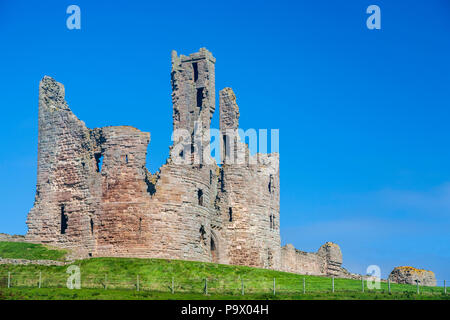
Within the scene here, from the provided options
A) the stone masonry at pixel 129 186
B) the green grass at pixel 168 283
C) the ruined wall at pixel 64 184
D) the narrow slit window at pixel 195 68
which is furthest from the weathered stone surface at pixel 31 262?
the narrow slit window at pixel 195 68

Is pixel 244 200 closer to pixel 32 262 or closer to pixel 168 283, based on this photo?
pixel 32 262

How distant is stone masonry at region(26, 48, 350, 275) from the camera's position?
47.3m

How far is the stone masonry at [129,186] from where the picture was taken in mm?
47281

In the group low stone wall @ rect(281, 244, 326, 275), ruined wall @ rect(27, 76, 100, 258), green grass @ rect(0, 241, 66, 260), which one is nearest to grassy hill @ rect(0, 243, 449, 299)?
green grass @ rect(0, 241, 66, 260)

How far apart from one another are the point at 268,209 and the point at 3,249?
1869 cm

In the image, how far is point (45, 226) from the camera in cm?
4888

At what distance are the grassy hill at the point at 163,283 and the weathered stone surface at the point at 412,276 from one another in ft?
36.0

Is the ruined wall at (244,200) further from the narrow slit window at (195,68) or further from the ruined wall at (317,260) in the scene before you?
the narrow slit window at (195,68)

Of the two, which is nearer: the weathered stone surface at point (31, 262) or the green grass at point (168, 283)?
the green grass at point (168, 283)

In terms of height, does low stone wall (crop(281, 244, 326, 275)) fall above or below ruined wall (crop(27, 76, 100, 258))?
below

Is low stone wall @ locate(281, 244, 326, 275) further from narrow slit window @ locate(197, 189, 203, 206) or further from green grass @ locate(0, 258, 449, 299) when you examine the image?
green grass @ locate(0, 258, 449, 299)

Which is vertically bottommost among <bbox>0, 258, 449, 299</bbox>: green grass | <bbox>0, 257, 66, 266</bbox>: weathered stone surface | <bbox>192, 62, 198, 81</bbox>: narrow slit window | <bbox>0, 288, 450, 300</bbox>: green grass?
<bbox>0, 288, 450, 300</bbox>: green grass
